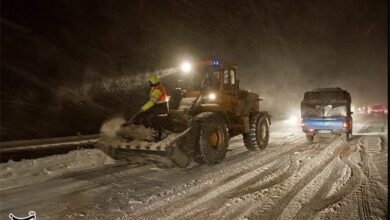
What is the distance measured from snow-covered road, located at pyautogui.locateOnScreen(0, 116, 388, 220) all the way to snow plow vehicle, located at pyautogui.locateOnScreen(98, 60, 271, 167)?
43 centimetres

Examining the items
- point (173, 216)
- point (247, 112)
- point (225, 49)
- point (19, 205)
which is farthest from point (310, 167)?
point (225, 49)

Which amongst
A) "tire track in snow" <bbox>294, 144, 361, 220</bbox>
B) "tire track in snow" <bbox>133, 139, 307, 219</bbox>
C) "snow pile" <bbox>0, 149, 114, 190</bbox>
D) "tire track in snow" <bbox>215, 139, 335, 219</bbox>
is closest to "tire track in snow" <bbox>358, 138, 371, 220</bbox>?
"tire track in snow" <bbox>294, 144, 361, 220</bbox>

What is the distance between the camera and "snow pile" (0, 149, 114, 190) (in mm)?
8750

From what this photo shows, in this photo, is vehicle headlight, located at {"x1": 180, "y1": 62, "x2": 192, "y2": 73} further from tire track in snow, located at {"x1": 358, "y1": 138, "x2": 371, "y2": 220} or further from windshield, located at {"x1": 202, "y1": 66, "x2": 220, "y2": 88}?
tire track in snow, located at {"x1": 358, "y1": 138, "x2": 371, "y2": 220}

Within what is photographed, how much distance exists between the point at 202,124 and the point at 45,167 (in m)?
4.36

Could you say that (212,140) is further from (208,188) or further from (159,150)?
(208,188)

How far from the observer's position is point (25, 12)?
144 feet

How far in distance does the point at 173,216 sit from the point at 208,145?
402 centimetres

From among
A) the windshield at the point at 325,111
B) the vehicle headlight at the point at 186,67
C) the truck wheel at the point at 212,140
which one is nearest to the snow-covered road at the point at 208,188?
the truck wheel at the point at 212,140

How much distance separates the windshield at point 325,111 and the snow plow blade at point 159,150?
7.81 m

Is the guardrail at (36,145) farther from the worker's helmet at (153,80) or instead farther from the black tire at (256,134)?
the black tire at (256,134)

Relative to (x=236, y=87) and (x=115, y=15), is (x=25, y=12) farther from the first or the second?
(x=236, y=87)

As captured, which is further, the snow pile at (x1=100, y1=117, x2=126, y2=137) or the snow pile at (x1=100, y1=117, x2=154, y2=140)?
the snow pile at (x1=100, y1=117, x2=126, y2=137)

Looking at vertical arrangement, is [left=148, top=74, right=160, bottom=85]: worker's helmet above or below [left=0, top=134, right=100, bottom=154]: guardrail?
above
